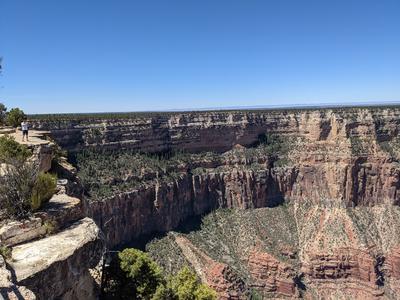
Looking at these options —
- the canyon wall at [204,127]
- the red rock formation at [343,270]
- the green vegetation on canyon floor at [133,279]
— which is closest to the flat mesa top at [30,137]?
the green vegetation on canyon floor at [133,279]

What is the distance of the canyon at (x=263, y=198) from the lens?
234 feet

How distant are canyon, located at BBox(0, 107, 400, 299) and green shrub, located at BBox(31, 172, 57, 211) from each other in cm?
3684

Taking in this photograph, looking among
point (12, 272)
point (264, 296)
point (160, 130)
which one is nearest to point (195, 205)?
point (160, 130)

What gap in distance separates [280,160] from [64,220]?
260ft

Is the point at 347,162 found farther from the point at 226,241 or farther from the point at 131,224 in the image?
the point at 131,224

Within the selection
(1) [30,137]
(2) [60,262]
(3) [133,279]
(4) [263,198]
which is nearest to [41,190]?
(2) [60,262]

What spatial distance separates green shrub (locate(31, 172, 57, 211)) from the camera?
73.1ft

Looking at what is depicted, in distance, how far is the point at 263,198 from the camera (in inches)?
3661

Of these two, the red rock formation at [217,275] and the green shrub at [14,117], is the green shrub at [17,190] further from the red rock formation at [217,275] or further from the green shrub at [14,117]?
the red rock formation at [217,275]

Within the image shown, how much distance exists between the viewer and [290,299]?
71.6 meters

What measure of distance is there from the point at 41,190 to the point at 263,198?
73.8m

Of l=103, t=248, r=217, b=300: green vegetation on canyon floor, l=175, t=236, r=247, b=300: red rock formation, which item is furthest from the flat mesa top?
l=175, t=236, r=247, b=300: red rock formation

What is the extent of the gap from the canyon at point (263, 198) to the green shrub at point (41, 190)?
121ft

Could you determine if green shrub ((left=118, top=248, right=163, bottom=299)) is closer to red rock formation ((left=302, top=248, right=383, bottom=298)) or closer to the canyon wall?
the canyon wall
